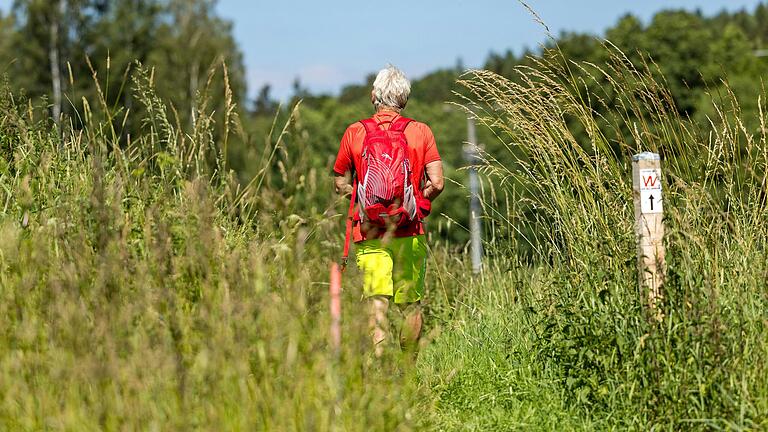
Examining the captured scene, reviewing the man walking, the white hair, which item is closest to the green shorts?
the man walking

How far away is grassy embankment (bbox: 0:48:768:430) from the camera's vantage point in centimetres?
366

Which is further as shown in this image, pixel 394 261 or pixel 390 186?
pixel 394 261

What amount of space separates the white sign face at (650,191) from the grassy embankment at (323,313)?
0.06 m

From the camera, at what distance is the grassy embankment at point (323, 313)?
366cm

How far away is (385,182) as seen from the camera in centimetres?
529

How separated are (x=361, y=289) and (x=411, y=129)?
1.79 meters

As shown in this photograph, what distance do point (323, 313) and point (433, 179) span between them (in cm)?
180

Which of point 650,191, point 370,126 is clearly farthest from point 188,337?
point 650,191

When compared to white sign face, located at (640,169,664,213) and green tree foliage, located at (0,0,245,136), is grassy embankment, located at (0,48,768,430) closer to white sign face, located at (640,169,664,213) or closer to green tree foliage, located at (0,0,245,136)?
white sign face, located at (640,169,664,213)

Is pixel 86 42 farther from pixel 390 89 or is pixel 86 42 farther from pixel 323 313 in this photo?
pixel 323 313

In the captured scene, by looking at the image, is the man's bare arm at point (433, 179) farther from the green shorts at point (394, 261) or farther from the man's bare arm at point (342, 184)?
the man's bare arm at point (342, 184)

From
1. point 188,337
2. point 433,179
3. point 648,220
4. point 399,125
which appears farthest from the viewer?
point 433,179

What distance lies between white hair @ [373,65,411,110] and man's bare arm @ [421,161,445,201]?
364mm

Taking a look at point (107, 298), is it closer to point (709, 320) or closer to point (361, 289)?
point (361, 289)
